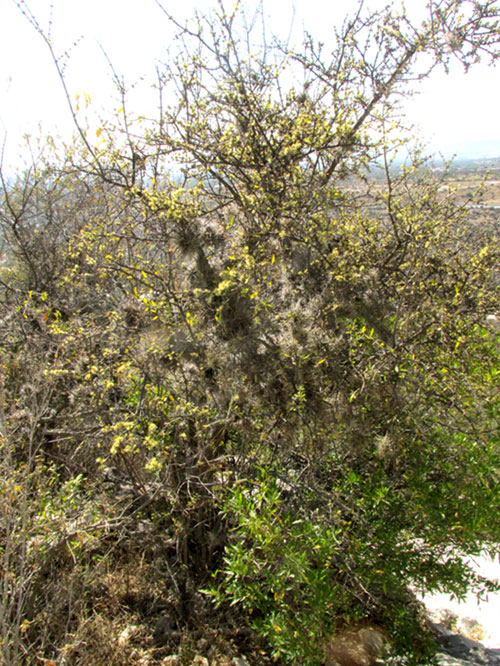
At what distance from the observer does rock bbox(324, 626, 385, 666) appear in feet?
10.4

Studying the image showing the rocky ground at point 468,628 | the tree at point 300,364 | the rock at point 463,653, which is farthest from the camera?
the rocky ground at point 468,628

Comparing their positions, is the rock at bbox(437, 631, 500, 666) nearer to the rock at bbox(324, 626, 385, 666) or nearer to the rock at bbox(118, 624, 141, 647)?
the rock at bbox(324, 626, 385, 666)

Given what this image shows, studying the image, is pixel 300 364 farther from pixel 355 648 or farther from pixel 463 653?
pixel 463 653

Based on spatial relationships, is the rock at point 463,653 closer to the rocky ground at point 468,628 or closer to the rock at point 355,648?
the rocky ground at point 468,628

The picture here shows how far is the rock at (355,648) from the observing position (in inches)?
125

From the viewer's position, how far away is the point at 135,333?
3.05 meters

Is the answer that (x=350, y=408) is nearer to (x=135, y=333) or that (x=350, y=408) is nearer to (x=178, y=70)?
(x=135, y=333)

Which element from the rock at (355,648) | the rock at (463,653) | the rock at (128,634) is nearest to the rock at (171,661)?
the rock at (128,634)

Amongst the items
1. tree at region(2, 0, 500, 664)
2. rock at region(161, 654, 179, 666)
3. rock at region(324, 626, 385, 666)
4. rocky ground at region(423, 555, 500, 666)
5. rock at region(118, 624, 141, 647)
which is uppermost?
tree at region(2, 0, 500, 664)

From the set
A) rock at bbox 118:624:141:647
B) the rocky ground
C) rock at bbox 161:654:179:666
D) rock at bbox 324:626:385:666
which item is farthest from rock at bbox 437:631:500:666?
rock at bbox 118:624:141:647

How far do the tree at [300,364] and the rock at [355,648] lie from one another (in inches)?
4.9

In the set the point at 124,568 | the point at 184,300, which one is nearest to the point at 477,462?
the point at 184,300

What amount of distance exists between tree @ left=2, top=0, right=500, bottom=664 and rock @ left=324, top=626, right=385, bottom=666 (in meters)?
0.12

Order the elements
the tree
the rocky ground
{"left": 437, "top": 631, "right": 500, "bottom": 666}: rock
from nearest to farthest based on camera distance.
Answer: the tree < {"left": 437, "top": 631, "right": 500, "bottom": 666}: rock < the rocky ground
